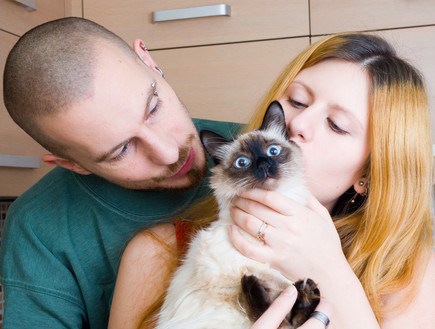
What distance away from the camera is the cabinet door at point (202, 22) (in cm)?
219

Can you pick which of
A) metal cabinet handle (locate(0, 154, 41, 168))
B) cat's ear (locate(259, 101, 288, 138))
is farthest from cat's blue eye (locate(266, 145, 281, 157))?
metal cabinet handle (locate(0, 154, 41, 168))

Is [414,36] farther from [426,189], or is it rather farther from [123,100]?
[123,100]

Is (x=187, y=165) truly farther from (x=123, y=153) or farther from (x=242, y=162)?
(x=242, y=162)

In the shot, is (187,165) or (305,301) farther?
(187,165)

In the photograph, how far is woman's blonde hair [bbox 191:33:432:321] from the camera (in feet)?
4.36

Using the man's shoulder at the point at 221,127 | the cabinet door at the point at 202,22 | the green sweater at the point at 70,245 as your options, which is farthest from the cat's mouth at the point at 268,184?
the cabinet door at the point at 202,22

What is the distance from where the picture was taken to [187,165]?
57.5 inches

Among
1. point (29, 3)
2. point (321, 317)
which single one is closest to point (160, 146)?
point (321, 317)

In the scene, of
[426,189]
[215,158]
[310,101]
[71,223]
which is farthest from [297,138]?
[71,223]

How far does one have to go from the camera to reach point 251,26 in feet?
7.34

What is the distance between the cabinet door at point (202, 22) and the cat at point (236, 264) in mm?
1076

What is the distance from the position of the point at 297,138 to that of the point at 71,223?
2.75ft

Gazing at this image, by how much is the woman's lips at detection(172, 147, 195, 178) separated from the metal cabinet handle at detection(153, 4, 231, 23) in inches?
41.5

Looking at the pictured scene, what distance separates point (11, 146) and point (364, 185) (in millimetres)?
1652
